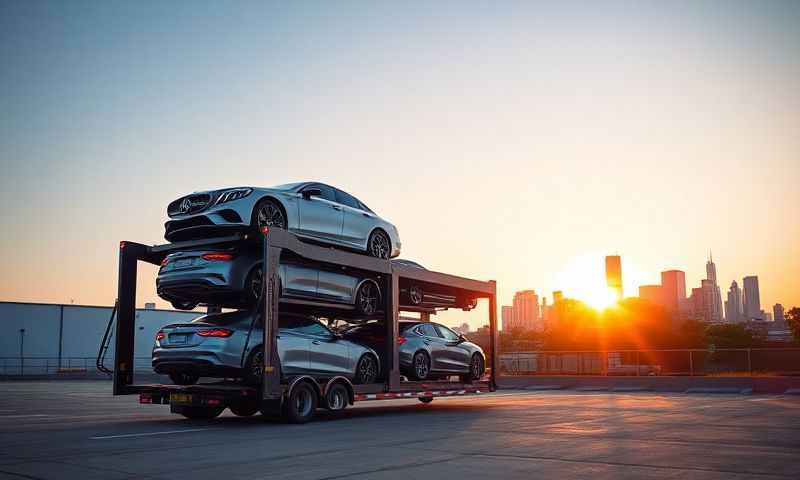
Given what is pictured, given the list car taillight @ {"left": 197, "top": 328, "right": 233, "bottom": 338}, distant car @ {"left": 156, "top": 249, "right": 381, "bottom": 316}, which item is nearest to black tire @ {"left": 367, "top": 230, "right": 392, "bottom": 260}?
distant car @ {"left": 156, "top": 249, "right": 381, "bottom": 316}

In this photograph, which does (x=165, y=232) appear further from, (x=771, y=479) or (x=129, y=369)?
Result: (x=771, y=479)

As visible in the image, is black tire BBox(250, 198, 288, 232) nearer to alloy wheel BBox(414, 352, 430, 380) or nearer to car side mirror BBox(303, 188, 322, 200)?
car side mirror BBox(303, 188, 322, 200)

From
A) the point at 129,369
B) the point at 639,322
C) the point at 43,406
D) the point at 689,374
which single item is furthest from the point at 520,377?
the point at 639,322

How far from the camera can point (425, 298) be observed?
52.8 ft

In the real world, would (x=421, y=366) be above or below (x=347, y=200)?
below

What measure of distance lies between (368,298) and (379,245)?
1.14 meters

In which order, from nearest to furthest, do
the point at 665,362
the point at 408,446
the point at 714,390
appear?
1. the point at 408,446
2. the point at 714,390
3. the point at 665,362

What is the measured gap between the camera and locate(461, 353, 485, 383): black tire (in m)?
16.7

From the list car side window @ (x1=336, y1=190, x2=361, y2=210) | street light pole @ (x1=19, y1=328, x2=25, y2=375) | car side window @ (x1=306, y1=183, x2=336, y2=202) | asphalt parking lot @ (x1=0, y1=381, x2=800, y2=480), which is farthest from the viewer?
street light pole @ (x1=19, y1=328, x2=25, y2=375)

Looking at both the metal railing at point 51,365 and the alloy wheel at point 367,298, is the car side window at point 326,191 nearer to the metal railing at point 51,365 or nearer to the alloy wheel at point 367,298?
the alloy wheel at point 367,298

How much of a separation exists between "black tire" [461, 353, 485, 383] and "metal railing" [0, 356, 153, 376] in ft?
127

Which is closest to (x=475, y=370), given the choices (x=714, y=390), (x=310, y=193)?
(x=310, y=193)

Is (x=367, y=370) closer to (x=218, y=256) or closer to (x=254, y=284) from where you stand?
(x=254, y=284)

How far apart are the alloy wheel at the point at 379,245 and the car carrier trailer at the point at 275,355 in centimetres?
45
